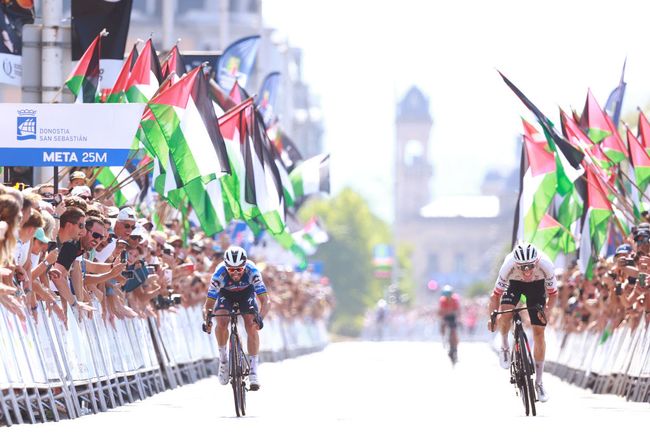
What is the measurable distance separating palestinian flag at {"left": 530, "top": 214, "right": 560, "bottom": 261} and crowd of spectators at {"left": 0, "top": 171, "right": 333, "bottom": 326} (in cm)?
521

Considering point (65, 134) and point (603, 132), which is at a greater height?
point (65, 134)

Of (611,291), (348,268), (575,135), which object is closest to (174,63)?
(575,135)

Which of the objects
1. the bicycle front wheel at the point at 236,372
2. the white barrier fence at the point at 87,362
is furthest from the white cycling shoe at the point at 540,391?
the white barrier fence at the point at 87,362

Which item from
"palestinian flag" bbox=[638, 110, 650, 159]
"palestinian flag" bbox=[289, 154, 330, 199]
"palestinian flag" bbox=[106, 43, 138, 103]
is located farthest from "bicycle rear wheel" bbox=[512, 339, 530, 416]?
"palestinian flag" bbox=[289, 154, 330, 199]

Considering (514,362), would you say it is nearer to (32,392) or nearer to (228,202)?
(32,392)

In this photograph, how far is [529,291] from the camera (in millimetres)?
21188

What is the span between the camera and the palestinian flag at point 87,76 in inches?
1052

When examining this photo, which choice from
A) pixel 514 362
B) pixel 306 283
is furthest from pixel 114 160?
pixel 306 283

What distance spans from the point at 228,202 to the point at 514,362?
11588mm

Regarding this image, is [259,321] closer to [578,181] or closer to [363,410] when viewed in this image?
[363,410]

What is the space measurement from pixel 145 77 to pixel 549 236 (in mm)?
7619

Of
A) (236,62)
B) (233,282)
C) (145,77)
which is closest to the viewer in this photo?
(233,282)

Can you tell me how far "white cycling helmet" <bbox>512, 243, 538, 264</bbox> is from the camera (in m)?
20.7

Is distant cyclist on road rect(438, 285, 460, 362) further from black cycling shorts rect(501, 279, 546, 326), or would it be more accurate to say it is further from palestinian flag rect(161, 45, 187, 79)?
black cycling shorts rect(501, 279, 546, 326)
